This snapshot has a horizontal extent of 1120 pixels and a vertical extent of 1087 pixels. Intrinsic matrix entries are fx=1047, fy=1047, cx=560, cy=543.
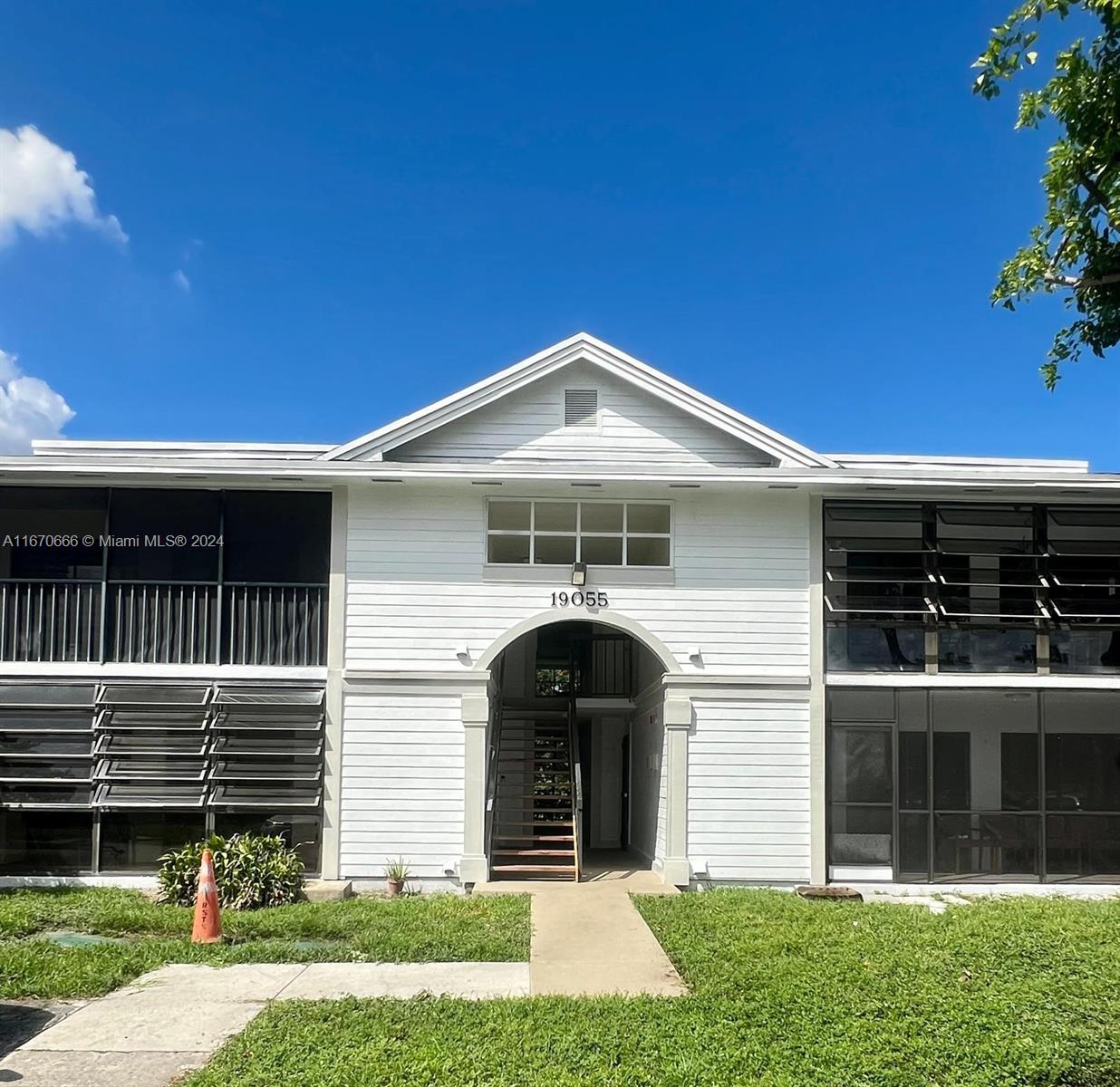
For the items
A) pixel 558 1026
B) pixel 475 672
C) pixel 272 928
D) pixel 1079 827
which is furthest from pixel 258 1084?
pixel 1079 827

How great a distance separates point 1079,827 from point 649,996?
7.97 meters

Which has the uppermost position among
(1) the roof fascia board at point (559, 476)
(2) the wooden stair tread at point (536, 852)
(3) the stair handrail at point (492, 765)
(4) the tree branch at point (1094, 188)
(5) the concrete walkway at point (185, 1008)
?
(4) the tree branch at point (1094, 188)

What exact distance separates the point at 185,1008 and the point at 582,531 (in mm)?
7543

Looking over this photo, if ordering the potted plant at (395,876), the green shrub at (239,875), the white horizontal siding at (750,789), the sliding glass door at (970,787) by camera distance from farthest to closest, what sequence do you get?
the sliding glass door at (970,787), the white horizontal siding at (750,789), the potted plant at (395,876), the green shrub at (239,875)

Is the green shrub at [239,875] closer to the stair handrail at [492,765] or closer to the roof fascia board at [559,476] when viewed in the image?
the stair handrail at [492,765]

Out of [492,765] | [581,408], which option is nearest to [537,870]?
[492,765]

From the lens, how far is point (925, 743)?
A: 42.9 feet

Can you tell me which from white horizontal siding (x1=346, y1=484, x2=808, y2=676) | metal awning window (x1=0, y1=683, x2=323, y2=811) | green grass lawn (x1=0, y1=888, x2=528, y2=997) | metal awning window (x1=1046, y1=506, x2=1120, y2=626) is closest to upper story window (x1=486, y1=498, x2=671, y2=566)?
white horizontal siding (x1=346, y1=484, x2=808, y2=676)

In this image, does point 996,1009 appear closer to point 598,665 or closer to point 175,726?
point 175,726

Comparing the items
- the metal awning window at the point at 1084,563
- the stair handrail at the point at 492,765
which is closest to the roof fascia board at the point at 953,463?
the metal awning window at the point at 1084,563

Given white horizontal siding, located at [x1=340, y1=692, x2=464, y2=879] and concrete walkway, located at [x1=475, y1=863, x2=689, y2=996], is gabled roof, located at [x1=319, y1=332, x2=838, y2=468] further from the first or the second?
concrete walkway, located at [x1=475, y1=863, x2=689, y2=996]

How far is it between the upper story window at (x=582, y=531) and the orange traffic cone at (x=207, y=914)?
5.28m

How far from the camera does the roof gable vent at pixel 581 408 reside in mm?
13594

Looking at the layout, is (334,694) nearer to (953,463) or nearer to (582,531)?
(582,531)
